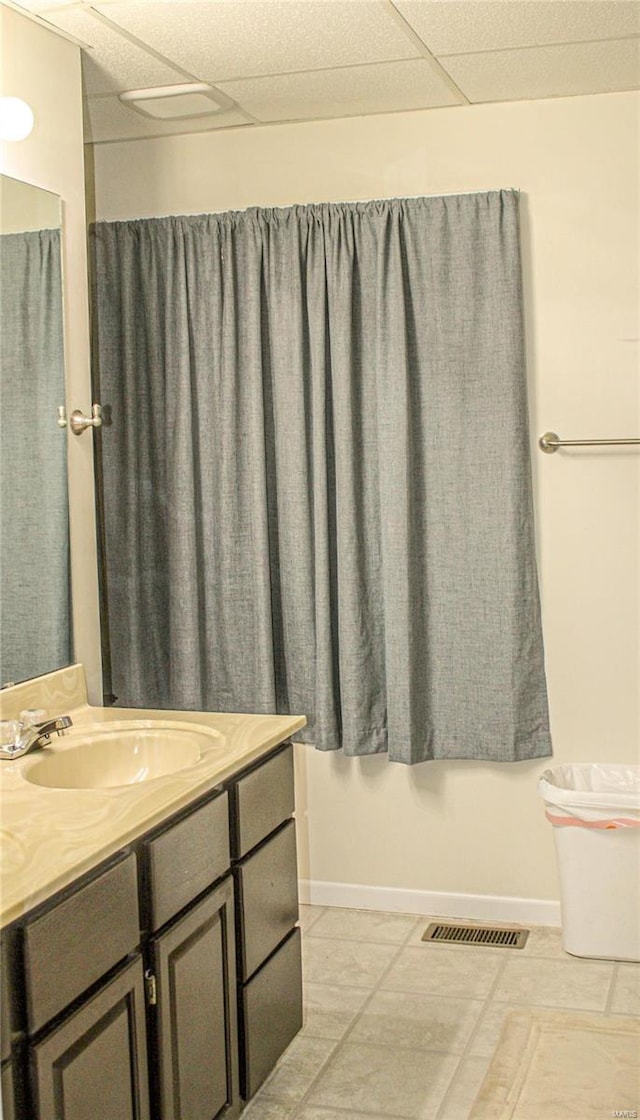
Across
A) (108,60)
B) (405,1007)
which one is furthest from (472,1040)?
(108,60)

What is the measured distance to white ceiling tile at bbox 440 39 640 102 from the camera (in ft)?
9.14

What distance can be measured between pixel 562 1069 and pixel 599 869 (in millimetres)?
654

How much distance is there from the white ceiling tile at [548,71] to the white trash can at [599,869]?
6.00 ft

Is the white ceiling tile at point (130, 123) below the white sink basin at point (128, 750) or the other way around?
the other way around

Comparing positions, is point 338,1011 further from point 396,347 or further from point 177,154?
point 177,154

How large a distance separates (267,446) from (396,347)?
479 mm

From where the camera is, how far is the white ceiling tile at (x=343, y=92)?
292 cm

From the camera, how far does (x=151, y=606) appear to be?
3.51m

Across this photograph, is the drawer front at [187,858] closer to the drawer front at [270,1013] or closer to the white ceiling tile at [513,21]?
the drawer front at [270,1013]

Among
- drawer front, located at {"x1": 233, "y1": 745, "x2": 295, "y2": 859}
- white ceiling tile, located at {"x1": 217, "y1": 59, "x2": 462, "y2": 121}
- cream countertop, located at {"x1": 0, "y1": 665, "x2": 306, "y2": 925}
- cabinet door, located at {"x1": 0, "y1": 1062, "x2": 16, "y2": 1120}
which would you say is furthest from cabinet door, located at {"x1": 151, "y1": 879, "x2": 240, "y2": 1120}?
white ceiling tile, located at {"x1": 217, "y1": 59, "x2": 462, "y2": 121}

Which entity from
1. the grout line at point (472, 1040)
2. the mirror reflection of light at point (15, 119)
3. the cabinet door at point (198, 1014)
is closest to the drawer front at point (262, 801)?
the cabinet door at point (198, 1014)

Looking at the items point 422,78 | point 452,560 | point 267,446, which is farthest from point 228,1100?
point 422,78

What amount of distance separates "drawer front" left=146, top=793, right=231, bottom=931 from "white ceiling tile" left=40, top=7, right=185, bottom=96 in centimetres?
164

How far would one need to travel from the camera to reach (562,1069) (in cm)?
252
